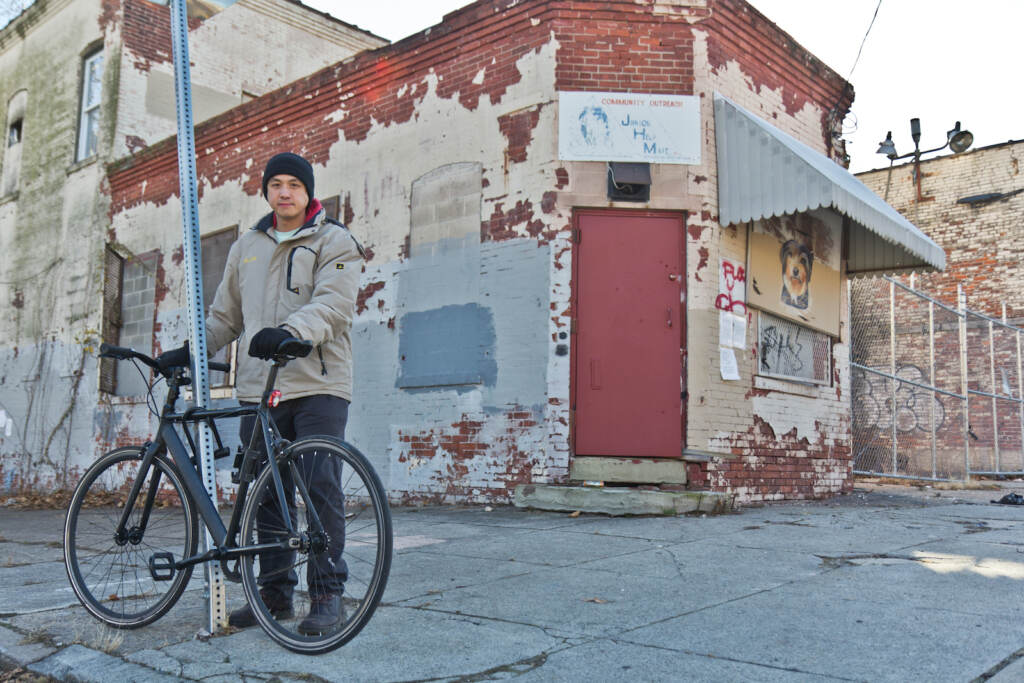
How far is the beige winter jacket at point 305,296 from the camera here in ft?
11.1

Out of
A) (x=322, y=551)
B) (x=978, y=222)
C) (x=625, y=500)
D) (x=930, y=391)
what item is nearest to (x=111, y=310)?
(x=625, y=500)

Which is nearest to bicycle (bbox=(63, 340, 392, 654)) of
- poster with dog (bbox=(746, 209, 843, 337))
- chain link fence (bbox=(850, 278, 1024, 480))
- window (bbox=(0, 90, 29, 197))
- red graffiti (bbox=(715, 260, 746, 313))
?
red graffiti (bbox=(715, 260, 746, 313))

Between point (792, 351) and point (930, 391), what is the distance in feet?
21.5

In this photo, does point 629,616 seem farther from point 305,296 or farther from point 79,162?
point 79,162

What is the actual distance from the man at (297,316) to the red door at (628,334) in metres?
4.53

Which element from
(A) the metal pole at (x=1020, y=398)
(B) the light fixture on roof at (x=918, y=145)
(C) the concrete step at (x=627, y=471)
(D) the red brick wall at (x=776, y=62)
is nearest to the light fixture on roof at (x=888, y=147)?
(B) the light fixture on roof at (x=918, y=145)

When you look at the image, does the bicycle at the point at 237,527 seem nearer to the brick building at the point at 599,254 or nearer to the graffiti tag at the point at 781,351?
the brick building at the point at 599,254

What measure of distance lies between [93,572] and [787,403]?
7.12m

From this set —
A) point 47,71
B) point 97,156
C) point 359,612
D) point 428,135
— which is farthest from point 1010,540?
point 47,71

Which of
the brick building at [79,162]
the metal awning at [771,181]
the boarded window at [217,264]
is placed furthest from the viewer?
the brick building at [79,162]

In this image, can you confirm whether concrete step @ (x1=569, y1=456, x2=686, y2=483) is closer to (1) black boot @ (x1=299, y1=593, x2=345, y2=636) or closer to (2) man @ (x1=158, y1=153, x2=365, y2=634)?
(2) man @ (x1=158, y1=153, x2=365, y2=634)

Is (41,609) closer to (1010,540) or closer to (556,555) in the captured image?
(556,555)

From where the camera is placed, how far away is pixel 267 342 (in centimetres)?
300

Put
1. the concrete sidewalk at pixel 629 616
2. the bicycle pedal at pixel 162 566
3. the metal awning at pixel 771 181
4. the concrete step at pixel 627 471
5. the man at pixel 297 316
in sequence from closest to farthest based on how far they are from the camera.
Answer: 1. the concrete sidewalk at pixel 629 616
2. the man at pixel 297 316
3. the bicycle pedal at pixel 162 566
4. the concrete step at pixel 627 471
5. the metal awning at pixel 771 181
